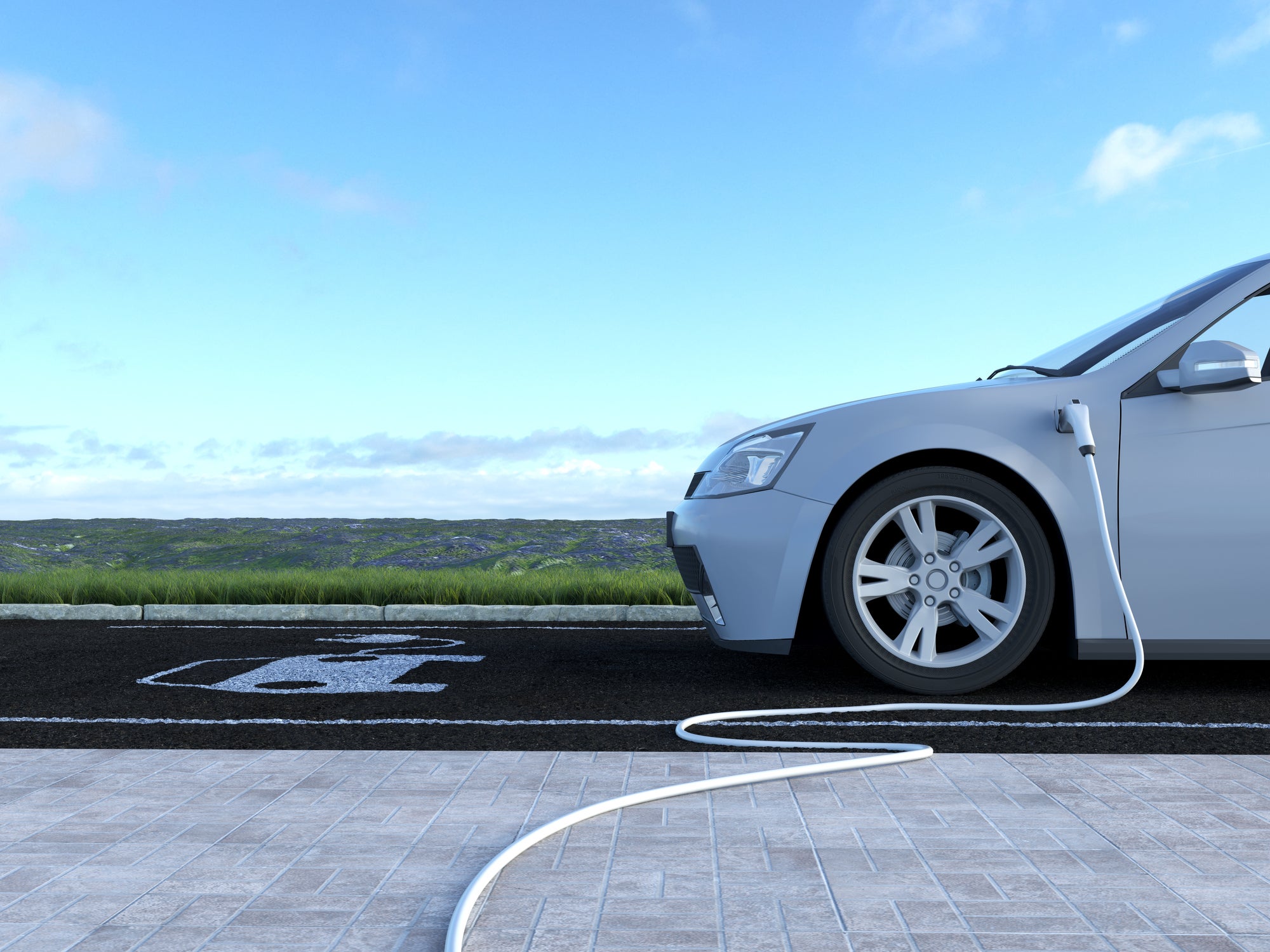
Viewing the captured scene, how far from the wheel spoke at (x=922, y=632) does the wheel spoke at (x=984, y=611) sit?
0.14 m

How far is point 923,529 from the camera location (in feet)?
16.4

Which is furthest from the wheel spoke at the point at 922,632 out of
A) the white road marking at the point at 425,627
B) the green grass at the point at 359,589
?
the green grass at the point at 359,589

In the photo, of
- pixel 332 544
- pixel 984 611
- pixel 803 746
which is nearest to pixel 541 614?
pixel 984 611

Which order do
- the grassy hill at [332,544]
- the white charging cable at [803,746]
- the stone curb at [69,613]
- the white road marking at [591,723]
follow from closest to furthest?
1. the white charging cable at [803,746]
2. the white road marking at [591,723]
3. the stone curb at [69,613]
4. the grassy hill at [332,544]

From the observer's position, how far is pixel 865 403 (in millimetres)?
5102

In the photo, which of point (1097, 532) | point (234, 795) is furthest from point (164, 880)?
point (1097, 532)

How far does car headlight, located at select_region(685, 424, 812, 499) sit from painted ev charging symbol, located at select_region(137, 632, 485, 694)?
5.95 ft

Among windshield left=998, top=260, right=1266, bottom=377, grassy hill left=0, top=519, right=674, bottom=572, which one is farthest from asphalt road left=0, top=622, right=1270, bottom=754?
grassy hill left=0, top=519, right=674, bottom=572

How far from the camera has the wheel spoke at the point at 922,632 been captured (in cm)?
495

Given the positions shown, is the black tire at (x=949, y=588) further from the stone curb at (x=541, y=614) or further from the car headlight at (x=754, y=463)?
the stone curb at (x=541, y=614)

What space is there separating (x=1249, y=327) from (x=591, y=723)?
3.71 meters

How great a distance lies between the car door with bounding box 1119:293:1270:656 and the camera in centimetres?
482

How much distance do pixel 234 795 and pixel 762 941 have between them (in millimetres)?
1945

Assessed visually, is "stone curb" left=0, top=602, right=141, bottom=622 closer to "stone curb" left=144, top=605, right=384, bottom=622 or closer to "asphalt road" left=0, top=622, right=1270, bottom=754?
"stone curb" left=144, top=605, right=384, bottom=622
